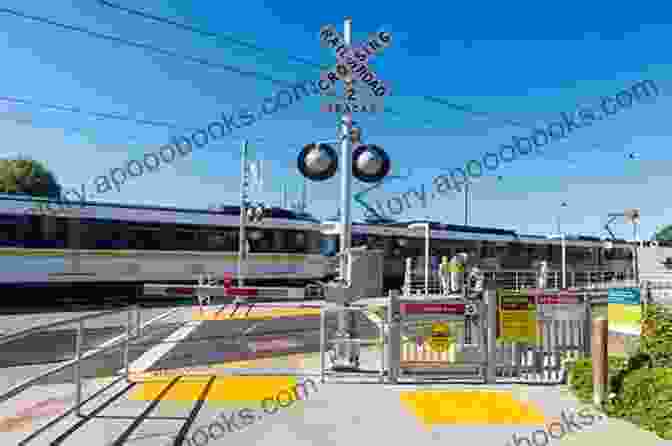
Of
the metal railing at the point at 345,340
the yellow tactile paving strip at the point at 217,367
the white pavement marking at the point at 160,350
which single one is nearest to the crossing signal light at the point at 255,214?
the white pavement marking at the point at 160,350

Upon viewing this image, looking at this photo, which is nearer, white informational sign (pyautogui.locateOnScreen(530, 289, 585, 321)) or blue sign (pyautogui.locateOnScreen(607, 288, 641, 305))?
white informational sign (pyautogui.locateOnScreen(530, 289, 585, 321))

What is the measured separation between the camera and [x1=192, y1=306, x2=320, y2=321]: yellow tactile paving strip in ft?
44.2

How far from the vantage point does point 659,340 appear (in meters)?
Result: 5.64

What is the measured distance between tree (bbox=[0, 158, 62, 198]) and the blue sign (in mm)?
51584

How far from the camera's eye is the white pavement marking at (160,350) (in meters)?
7.41

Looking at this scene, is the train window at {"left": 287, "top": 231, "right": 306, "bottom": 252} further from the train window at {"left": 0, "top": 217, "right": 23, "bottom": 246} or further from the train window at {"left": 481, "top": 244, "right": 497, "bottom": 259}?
the train window at {"left": 481, "top": 244, "right": 497, "bottom": 259}

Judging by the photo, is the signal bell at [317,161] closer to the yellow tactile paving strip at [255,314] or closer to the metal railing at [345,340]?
the metal railing at [345,340]

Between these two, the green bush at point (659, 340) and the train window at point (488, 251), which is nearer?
the green bush at point (659, 340)

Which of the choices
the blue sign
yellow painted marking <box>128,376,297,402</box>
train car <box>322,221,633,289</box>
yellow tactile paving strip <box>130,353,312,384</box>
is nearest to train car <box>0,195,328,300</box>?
train car <box>322,221,633,289</box>

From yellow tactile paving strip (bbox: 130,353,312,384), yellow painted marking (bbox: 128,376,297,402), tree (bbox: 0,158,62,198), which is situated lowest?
yellow tactile paving strip (bbox: 130,353,312,384)

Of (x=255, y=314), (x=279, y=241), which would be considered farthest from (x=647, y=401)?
(x=279, y=241)

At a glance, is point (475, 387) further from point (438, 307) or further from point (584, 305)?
point (584, 305)

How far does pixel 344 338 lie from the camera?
699 cm

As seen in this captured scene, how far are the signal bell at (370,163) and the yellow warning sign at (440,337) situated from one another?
103 inches
